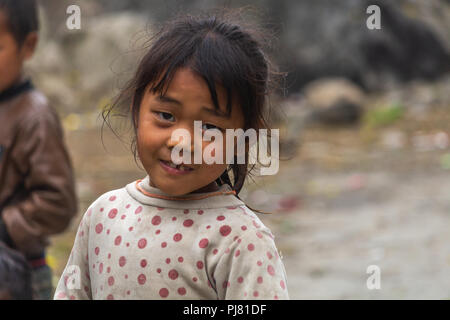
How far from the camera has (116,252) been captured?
1726 mm

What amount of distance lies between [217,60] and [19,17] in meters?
1.68

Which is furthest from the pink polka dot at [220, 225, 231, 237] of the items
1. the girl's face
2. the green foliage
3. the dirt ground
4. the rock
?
the rock

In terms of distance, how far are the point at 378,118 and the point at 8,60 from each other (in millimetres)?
6730

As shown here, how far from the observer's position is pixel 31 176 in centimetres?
295

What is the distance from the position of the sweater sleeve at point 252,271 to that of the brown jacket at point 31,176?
4.87 ft

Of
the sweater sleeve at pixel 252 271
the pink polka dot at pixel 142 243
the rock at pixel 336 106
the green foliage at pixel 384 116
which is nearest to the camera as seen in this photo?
the sweater sleeve at pixel 252 271

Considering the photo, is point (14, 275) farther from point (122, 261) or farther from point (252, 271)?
point (252, 271)

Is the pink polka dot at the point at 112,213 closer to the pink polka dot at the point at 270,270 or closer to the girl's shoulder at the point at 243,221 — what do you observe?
the girl's shoulder at the point at 243,221

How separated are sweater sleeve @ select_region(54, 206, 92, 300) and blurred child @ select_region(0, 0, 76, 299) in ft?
3.72

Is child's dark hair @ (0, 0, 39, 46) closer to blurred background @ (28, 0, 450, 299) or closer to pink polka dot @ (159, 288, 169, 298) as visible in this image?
blurred background @ (28, 0, 450, 299)

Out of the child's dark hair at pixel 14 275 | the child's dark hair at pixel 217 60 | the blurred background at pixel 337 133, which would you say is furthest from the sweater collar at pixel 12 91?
the child's dark hair at pixel 217 60

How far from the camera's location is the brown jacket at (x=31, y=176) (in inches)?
115
